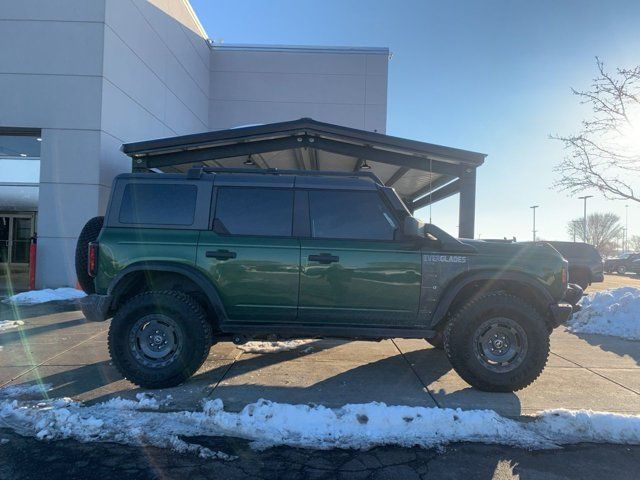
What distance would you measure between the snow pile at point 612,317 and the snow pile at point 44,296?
1012 cm

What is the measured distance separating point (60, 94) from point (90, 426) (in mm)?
10265

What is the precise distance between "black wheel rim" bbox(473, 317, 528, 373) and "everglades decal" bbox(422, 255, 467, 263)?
0.70m

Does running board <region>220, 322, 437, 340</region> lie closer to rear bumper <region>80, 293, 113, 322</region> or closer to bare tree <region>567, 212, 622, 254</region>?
rear bumper <region>80, 293, 113, 322</region>

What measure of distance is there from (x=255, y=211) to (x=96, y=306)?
6.31ft

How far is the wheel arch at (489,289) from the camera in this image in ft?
16.1

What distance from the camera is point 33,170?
44.6ft

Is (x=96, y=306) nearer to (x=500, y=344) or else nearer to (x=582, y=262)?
(x=500, y=344)

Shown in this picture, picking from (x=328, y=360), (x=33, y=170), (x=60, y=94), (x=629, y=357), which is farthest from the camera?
(x=33, y=170)

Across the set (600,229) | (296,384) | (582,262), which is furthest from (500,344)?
(600,229)

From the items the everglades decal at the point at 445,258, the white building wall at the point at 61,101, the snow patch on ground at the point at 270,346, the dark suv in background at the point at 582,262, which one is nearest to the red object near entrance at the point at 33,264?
the white building wall at the point at 61,101

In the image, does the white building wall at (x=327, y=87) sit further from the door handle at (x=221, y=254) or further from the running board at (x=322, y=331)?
the running board at (x=322, y=331)

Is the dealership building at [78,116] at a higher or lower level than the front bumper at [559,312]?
higher

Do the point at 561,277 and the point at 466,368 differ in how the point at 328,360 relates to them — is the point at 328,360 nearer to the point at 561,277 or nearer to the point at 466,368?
the point at 466,368

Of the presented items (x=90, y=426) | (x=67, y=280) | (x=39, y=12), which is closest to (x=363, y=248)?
(x=90, y=426)
